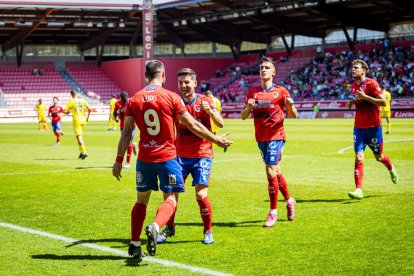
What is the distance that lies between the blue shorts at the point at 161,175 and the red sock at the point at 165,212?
15 cm

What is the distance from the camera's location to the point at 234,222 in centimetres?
922

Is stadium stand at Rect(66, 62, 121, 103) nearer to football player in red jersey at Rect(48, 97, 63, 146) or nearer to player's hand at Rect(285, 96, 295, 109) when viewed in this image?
football player in red jersey at Rect(48, 97, 63, 146)

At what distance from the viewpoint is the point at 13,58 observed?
71.5 m

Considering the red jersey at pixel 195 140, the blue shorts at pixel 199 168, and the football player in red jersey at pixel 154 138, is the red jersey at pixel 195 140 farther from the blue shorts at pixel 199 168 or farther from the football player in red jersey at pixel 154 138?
the football player in red jersey at pixel 154 138

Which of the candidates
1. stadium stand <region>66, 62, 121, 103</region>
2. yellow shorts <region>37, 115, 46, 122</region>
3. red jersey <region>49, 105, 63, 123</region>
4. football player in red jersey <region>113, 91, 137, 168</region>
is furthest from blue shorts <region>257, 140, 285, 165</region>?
stadium stand <region>66, 62, 121, 103</region>

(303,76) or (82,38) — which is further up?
(82,38)

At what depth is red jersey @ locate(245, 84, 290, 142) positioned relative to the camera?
30.6 feet

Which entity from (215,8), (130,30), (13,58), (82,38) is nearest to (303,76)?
(215,8)

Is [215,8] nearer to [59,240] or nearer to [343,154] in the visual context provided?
[343,154]

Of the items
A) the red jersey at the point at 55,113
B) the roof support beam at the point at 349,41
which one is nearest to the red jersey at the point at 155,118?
the red jersey at the point at 55,113

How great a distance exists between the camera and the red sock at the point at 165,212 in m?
6.73

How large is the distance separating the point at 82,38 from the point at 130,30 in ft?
20.0

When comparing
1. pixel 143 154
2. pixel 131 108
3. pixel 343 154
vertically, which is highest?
pixel 131 108

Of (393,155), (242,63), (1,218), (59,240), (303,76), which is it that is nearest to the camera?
(59,240)
